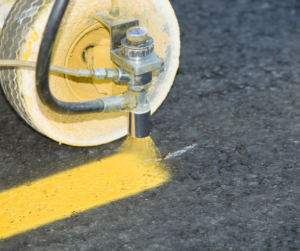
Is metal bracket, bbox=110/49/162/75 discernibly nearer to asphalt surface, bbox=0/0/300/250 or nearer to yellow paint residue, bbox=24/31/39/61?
yellow paint residue, bbox=24/31/39/61

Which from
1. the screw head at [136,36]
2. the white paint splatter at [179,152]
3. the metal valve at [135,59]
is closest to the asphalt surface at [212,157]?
the white paint splatter at [179,152]

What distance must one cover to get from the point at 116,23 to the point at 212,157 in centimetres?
76

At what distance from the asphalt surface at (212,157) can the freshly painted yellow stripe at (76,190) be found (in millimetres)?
47

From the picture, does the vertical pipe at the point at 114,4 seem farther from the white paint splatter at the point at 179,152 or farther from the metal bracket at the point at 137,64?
the white paint splatter at the point at 179,152

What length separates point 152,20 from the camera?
1928 mm

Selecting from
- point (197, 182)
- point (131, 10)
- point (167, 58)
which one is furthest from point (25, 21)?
point (197, 182)

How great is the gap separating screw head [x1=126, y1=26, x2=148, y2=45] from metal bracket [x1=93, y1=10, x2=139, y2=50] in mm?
72

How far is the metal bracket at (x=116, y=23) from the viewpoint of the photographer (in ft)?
5.86

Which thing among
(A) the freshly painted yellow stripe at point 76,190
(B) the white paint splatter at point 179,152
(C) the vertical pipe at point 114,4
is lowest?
(A) the freshly painted yellow stripe at point 76,190

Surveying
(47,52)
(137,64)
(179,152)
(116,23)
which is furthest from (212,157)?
(47,52)

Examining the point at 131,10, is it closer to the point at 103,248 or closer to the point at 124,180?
the point at 124,180

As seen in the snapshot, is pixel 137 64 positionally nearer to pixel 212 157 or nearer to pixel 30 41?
pixel 30 41

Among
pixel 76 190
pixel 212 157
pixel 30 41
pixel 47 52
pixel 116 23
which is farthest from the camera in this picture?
pixel 212 157

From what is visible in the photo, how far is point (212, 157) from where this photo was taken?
210 centimetres
